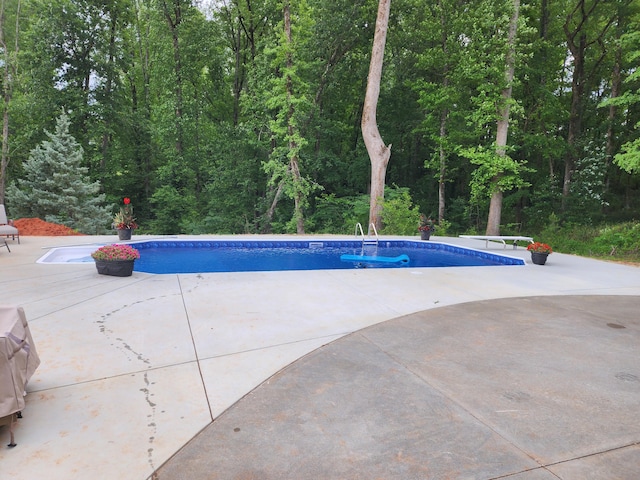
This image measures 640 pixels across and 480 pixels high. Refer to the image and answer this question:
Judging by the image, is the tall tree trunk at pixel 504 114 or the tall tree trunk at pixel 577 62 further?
Answer: the tall tree trunk at pixel 577 62

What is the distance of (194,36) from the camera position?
57.6ft

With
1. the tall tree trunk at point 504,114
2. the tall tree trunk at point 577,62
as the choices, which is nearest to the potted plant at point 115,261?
the tall tree trunk at point 504,114

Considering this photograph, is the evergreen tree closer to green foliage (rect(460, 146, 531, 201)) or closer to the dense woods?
the dense woods

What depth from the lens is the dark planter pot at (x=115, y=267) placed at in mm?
5496

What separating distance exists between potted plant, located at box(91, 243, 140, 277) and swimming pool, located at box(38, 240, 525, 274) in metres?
1.65

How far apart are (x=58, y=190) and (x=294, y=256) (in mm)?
9670

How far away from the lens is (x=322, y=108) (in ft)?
58.9

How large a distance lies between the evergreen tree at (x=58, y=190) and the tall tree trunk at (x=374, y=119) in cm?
994

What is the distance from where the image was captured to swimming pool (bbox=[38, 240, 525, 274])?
7.93 meters

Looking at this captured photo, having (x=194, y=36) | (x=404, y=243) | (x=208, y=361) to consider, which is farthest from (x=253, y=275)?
(x=194, y=36)

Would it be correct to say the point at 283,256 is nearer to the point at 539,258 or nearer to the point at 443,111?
the point at 539,258

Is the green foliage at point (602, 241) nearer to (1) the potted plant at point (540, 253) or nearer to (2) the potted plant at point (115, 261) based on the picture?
(1) the potted plant at point (540, 253)

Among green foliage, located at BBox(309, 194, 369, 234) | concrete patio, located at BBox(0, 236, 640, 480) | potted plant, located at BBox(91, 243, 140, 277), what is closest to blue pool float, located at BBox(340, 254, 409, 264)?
concrete patio, located at BBox(0, 236, 640, 480)

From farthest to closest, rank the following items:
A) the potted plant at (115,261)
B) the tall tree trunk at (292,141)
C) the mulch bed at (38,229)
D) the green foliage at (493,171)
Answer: the tall tree trunk at (292,141), the green foliage at (493,171), the mulch bed at (38,229), the potted plant at (115,261)
